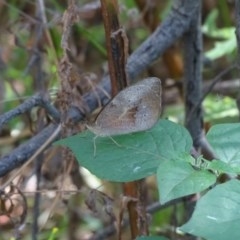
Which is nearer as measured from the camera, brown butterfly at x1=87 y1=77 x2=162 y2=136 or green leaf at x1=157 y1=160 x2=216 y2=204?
green leaf at x1=157 y1=160 x2=216 y2=204

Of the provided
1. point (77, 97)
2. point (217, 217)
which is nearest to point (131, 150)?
point (217, 217)

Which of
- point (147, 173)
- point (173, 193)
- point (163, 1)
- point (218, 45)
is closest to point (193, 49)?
point (218, 45)

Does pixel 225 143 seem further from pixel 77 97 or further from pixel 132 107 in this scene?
pixel 77 97

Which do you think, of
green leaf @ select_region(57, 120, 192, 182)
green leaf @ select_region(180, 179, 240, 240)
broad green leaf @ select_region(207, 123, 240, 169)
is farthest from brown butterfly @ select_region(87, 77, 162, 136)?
green leaf @ select_region(180, 179, 240, 240)

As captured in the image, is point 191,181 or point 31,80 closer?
point 191,181

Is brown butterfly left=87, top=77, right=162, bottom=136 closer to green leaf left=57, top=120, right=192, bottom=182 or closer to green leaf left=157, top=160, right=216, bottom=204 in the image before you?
green leaf left=57, top=120, right=192, bottom=182

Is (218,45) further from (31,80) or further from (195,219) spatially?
(195,219)
